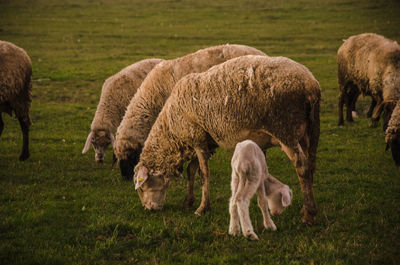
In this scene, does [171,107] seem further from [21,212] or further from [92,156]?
[92,156]

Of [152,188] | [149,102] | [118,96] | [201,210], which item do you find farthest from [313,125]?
[118,96]

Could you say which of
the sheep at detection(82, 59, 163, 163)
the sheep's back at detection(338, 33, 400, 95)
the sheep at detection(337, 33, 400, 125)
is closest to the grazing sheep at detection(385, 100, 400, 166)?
the sheep at detection(337, 33, 400, 125)

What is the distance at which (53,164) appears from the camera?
9445mm

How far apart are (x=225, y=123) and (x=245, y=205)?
1175 mm

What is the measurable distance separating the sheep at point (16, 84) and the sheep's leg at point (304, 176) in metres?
6.14

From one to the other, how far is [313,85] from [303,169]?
3.32ft

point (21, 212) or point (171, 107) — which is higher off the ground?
point (171, 107)

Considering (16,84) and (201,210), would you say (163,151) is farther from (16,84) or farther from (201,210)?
(16,84)

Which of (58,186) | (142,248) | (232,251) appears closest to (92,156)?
(58,186)

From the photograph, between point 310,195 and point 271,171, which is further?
point 271,171

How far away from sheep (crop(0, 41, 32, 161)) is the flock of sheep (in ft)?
0.07

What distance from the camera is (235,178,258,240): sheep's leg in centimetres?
534

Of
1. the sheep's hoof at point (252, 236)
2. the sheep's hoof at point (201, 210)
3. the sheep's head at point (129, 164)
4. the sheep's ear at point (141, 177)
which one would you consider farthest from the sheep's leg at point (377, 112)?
the sheep's hoof at point (252, 236)

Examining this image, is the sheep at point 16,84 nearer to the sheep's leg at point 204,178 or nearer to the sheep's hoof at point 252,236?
the sheep's leg at point 204,178
